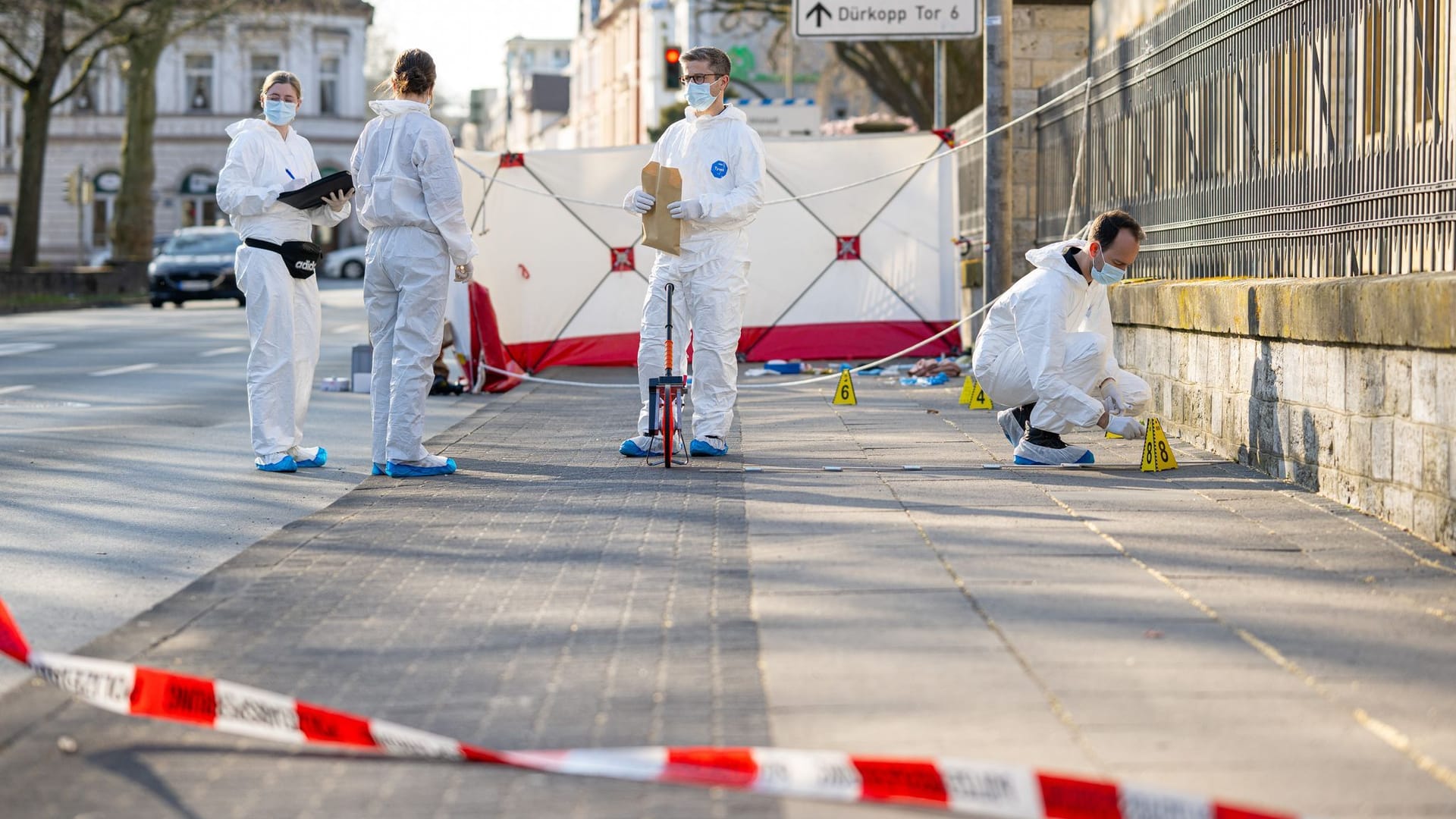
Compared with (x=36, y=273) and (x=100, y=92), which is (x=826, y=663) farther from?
(x=100, y=92)

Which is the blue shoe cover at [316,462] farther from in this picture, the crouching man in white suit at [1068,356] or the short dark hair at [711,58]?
the crouching man in white suit at [1068,356]

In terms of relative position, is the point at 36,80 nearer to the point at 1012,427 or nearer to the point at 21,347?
the point at 21,347

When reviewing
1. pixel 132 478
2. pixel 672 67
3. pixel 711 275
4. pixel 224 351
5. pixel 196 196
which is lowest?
pixel 132 478

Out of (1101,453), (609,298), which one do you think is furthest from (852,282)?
(1101,453)

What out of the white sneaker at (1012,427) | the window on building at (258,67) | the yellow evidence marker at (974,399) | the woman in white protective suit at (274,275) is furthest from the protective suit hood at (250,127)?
the window on building at (258,67)

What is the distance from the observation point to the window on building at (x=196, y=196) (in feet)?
236

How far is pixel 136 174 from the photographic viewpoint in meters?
44.8

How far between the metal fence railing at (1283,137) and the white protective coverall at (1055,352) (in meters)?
0.77

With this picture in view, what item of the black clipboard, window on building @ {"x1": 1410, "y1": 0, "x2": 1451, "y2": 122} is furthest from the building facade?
window on building @ {"x1": 1410, "y1": 0, "x2": 1451, "y2": 122}

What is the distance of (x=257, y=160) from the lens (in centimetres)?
884

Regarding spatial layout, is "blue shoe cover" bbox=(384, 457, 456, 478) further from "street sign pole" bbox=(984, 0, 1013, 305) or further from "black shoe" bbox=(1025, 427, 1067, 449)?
"street sign pole" bbox=(984, 0, 1013, 305)

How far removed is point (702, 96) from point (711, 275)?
0.93 metres

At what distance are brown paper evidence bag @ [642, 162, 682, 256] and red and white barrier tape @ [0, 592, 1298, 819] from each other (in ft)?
16.7

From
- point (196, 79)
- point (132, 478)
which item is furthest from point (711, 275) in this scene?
point (196, 79)
